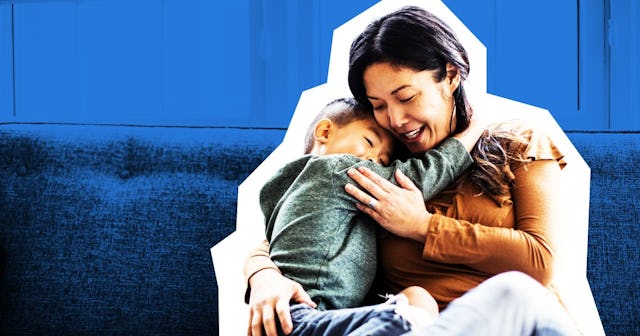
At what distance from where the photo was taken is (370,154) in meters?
1.09

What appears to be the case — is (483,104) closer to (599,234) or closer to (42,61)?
(599,234)

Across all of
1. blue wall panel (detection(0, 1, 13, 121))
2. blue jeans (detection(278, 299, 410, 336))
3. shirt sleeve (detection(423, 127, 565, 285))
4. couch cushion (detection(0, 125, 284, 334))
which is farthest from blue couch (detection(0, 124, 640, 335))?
blue wall panel (detection(0, 1, 13, 121))

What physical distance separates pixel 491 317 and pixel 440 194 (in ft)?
0.85

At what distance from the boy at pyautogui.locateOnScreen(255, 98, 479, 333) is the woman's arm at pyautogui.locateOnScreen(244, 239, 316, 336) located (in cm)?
2

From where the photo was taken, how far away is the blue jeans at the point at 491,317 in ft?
2.79

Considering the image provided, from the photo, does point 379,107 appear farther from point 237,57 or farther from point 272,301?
point 237,57

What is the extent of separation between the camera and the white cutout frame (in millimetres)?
1084

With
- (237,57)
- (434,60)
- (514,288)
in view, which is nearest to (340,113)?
(434,60)

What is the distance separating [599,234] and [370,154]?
16.9 inches

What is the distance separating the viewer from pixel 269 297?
102 cm

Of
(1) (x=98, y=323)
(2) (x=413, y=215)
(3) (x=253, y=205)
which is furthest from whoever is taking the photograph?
(1) (x=98, y=323)

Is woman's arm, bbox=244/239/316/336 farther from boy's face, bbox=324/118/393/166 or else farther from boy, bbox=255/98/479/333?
boy's face, bbox=324/118/393/166

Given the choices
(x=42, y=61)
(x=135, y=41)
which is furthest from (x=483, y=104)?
(x=42, y=61)

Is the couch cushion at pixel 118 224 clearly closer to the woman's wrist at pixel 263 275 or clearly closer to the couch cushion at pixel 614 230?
the woman's wrist at pixel 263 275
